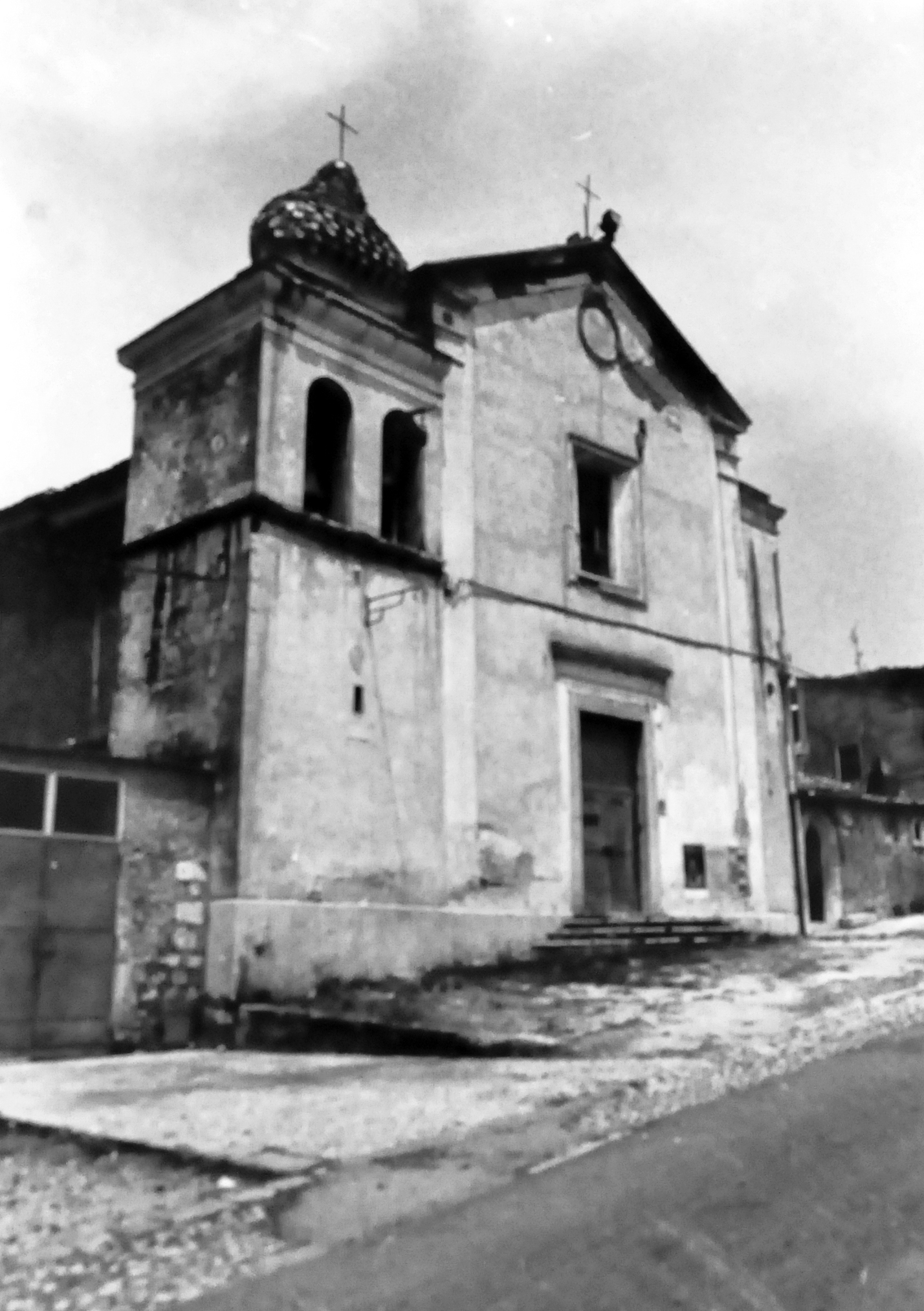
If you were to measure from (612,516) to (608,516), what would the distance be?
0.06 m

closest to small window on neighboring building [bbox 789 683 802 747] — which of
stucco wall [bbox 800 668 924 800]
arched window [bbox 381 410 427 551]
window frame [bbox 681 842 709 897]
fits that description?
Answer: window frame [bbox 681 842 709 897]

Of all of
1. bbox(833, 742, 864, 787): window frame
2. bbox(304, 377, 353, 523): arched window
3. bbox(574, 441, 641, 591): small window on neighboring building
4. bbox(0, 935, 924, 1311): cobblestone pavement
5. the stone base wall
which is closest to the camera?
bbox(0, 935, 924, 1311): cobblestone pavement

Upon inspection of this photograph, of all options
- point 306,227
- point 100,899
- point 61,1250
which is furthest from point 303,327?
point 61,1250

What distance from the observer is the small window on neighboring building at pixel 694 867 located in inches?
565

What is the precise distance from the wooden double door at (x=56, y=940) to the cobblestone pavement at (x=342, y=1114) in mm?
415

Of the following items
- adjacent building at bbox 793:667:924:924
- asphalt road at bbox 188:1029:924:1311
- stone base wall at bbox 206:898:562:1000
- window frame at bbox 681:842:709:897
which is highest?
adjacent building at bbox 793:667:924:924

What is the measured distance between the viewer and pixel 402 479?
13102 mm

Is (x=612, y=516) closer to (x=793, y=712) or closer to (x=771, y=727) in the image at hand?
(x=771, y=727)

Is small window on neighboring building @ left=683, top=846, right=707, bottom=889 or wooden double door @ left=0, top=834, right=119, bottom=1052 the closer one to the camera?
wooden double door @ left=0, top=834, right=119, bottom=1052

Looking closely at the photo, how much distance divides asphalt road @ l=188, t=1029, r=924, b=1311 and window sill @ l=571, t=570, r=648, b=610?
9491 millimetres

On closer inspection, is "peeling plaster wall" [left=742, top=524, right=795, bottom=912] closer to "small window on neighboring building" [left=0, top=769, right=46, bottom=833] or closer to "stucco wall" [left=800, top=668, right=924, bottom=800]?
"small window on neighboring building" [left=0, top=769, right=46, bottom=833]

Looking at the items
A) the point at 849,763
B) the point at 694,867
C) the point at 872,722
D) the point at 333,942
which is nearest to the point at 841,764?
the point at 849,763

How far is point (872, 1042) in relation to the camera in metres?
7.09

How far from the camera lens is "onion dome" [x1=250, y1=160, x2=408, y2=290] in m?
13.0
